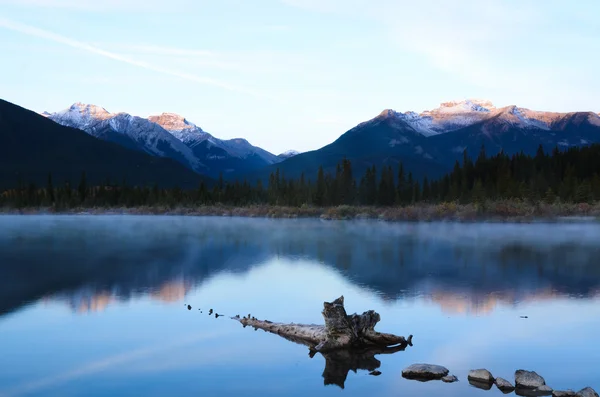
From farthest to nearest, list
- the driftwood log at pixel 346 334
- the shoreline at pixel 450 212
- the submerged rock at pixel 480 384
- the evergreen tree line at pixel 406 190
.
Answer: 1. the evergreen tree line at pixel 406 190
2. the shoreline at pixel 450 212
3. the driftwood log at pixel 346 334
4. the submerged rock at pixel 480 384

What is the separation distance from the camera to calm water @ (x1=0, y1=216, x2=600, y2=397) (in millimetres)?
12188

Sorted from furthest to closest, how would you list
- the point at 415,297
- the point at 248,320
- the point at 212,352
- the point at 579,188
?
the point at 579,188 < the point at 415,297 < the point at 248,320 < the point at 212,352

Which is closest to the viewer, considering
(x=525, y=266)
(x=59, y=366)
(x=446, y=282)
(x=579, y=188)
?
(x=59, y=366)

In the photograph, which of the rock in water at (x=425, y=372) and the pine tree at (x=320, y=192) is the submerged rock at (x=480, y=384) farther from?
the pine tree at (x=320, y=192)

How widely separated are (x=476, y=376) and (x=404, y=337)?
3.30 metres

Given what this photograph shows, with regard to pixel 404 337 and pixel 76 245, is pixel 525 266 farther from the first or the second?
pixel 76 245

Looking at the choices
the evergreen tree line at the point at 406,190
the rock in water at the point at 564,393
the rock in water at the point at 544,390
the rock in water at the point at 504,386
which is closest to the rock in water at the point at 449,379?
the rock in water at the point at 504,386

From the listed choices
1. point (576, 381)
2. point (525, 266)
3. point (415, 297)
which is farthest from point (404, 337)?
point (525, 266)

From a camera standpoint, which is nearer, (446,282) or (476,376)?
(476,376)

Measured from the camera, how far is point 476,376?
38.8 ft

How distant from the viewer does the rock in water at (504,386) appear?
1123 centimetres

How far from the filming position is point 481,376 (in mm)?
11789

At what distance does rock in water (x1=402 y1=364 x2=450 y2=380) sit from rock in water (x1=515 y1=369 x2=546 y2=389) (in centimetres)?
138

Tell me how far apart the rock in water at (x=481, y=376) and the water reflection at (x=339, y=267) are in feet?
23.5
